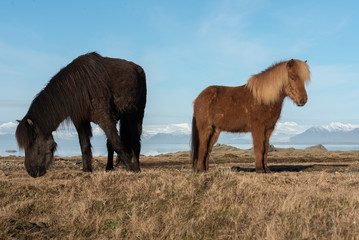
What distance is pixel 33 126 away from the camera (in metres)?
6.70

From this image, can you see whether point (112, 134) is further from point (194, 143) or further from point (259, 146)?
point (259, 146)

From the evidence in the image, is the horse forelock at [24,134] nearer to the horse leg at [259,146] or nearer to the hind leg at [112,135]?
the hind leg at [112,135]

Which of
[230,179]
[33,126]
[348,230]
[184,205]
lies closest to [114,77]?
[33,126]

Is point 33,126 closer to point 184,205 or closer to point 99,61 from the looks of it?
point 99,61

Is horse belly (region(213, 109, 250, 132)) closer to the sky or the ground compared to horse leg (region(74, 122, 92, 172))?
closer to the sky

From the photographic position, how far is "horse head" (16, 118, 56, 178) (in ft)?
21.7

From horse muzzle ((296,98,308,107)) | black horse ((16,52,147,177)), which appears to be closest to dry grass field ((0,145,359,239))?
black horse ((16,52,147,177))

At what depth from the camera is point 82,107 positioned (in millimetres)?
6961

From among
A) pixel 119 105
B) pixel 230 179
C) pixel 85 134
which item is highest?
pixel 119 105

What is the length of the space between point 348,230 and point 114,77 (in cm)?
573

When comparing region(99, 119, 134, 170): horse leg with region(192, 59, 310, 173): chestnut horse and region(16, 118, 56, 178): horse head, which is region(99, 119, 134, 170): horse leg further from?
region(192, 59, 310, 173): chestnut horse

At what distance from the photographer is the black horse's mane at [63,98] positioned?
6.75m

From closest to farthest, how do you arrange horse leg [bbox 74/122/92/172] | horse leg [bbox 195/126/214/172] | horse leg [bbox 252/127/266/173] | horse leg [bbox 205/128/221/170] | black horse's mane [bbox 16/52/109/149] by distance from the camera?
black horse's mane [bbox 16/52/109/149]
horse leg [bbox 74/122/92/172]
horse leg [bbox 252/127/266/173]
horse leg [bbox 195/126/214/172]
horse leg [bbox 205/128/221/170]

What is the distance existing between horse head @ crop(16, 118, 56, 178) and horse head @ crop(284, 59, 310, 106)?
19.1 feet
